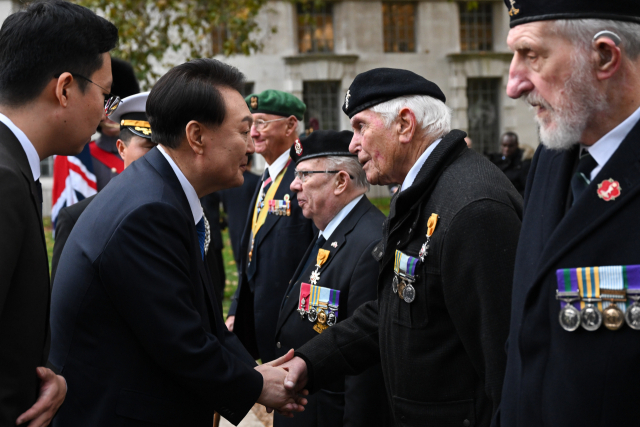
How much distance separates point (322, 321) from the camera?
3.51 metres

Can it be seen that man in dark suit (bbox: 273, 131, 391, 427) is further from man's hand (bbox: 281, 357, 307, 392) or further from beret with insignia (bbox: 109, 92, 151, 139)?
beret with insignia (bbox: 109, 92, 151, 139)

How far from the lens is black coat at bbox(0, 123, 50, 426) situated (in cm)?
187

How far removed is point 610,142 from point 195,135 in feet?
5.26

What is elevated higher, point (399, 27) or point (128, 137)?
point (399, 27)

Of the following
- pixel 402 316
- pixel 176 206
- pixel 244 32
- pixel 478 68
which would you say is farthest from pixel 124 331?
pixel 478 68

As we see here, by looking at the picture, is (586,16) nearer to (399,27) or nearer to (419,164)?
(419,164)

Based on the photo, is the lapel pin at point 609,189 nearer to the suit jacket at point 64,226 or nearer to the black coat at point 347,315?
the black coat at point 347,315

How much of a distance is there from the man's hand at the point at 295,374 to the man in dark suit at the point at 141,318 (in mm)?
422

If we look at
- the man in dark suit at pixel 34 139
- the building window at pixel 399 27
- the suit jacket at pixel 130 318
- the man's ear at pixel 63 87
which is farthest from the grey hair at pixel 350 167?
the building window at pixel 399 27

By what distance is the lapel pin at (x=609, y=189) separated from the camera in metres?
1.65

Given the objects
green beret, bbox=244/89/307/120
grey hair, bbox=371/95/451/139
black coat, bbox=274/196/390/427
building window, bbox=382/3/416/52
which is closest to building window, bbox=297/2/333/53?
building window, bbox=382/3/416/52

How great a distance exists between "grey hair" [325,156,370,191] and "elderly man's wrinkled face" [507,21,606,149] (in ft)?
6.86

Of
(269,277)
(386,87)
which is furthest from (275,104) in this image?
(386,87)

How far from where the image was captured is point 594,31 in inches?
68.7
